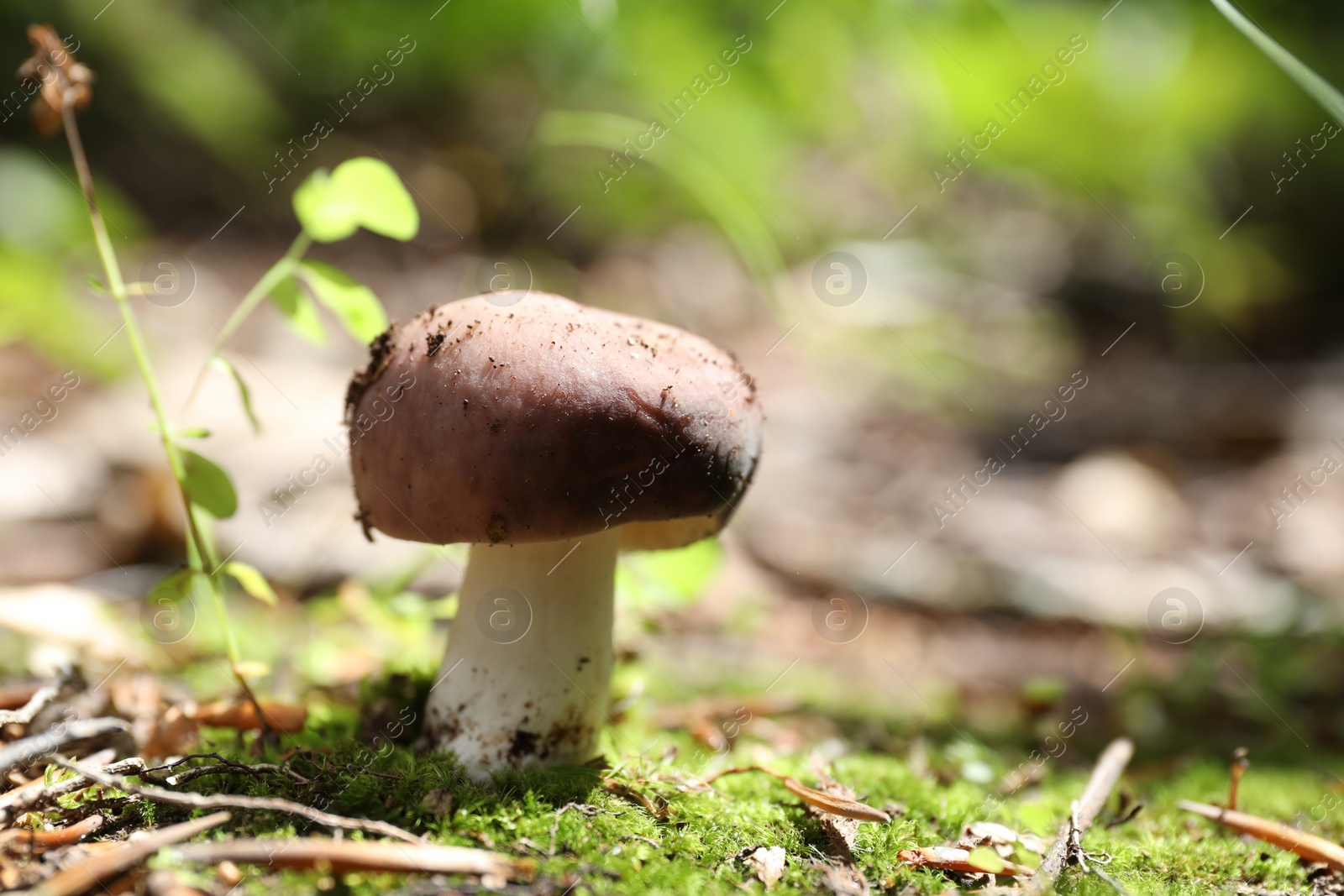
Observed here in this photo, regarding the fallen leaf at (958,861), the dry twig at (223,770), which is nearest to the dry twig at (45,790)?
the dry twig at (223,770)

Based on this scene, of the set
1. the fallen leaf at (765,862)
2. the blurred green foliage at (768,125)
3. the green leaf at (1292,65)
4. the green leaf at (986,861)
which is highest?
the blurred green foliage at (768,125)

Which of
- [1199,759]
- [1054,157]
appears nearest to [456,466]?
[1199,759]

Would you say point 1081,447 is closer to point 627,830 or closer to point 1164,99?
point 1164,99

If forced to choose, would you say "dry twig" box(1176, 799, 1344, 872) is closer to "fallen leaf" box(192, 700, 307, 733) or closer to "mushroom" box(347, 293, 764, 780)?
"mushroom" box(347, 293, 764, 780)

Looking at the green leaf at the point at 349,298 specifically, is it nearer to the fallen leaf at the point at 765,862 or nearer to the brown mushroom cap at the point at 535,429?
the brown mushroom cap at the point at 535,429

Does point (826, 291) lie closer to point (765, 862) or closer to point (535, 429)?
point (535, 429)

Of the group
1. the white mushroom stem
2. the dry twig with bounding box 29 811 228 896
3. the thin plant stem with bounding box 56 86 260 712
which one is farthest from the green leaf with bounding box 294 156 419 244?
the dry twig with bounding box 29 811 228 896
